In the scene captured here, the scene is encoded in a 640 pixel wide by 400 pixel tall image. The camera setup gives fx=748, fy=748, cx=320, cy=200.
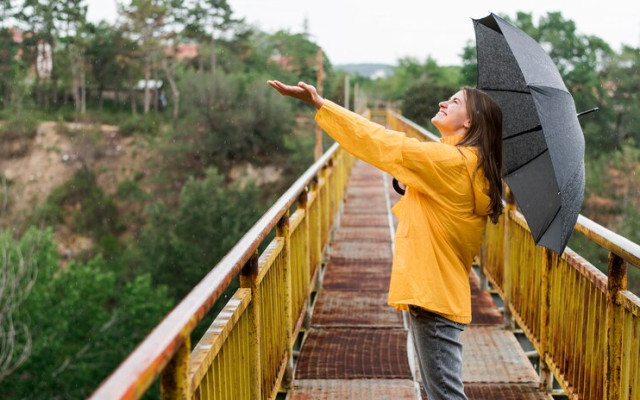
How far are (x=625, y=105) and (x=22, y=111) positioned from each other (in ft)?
184

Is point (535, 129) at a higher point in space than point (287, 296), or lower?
higher

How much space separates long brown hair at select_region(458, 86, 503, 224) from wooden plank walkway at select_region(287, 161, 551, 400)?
1.91 meters

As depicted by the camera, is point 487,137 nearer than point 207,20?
Yes

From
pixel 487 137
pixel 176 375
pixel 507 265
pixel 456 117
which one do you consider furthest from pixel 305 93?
pixel 507 265

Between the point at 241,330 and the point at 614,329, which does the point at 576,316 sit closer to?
the point at 614,329

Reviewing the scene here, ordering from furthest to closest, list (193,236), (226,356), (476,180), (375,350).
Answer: (193,236)
(375,350)
(476,180)
(226,356)

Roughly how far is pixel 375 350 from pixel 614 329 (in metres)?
2.29

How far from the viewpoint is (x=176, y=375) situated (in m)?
1.96

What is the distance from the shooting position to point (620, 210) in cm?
4638

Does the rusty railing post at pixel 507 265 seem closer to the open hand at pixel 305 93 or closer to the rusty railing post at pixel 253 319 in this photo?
the rusty railing post at pixel 253 319

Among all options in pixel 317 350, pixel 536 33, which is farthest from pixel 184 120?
pixel 317 350

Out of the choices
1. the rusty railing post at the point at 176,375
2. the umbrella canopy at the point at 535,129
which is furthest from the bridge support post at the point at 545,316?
the rusty railing post at the point at 176,375

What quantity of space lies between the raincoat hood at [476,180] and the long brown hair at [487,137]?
0.02 m

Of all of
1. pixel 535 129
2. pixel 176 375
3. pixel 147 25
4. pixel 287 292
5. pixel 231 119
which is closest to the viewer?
pixel 176 375
